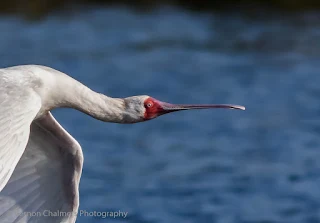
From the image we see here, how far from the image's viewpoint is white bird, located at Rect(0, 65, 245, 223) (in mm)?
8148

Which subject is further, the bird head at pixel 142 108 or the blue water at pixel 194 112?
the blue water at pixel 194 112

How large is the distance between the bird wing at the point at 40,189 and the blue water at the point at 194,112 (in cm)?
298

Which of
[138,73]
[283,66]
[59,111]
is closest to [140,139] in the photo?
[59,111]

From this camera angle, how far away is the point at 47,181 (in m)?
9.92

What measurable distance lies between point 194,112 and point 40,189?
8066 mm

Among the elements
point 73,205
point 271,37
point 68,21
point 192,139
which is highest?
point 271,37

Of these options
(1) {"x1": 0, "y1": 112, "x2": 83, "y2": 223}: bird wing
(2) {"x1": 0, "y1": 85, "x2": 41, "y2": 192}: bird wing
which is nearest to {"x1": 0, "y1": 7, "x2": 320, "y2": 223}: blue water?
(1) {"x1": 0, "y1": 112, "x2": 83, "y2": 223}: bird wing

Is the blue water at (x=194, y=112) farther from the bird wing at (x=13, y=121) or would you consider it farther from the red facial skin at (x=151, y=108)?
the bird wing at (x=13, y=121)

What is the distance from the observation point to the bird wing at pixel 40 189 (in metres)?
9.85

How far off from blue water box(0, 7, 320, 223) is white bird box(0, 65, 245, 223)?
3014mm

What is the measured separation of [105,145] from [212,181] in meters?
2.15

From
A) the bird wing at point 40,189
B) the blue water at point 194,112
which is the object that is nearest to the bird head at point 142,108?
the bird wing at point 40,189

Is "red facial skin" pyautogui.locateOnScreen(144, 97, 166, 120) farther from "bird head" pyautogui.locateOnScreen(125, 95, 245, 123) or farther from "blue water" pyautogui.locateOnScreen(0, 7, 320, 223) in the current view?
"blue water" pyautogui.locateOnScreen(0, 7, 320, 223)

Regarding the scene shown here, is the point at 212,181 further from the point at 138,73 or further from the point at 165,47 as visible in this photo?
the point at 165,47
